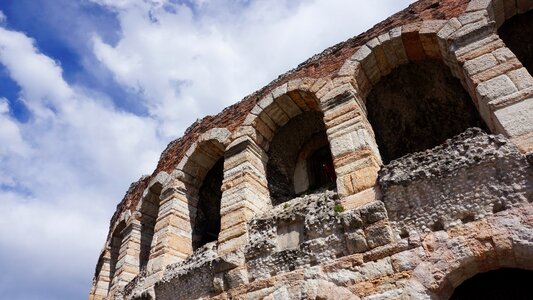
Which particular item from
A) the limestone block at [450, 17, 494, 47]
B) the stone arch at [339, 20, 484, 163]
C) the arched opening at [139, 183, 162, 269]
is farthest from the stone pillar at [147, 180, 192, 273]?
the limestone block at [450, 17, 494, 47]

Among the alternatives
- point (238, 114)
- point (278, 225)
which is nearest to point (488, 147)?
point (278, 225)

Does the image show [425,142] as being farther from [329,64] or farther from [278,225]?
[278,225]

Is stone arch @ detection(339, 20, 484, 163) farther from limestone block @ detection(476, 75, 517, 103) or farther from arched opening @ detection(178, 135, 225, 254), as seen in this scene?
arched opening @ detection(178, 135, 225, 254)

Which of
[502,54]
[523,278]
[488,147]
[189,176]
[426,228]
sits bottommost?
[523,278]

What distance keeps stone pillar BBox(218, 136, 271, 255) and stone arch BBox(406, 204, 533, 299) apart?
239 cm

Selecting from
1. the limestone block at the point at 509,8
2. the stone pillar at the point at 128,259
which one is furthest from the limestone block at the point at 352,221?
the stone pillar at the point at 128,259

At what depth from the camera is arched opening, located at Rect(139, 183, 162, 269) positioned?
311 inches

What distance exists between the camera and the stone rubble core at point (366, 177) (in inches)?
142

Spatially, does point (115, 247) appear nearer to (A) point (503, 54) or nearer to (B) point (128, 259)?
(B) point (128, 259)

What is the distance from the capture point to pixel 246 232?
5.20 m

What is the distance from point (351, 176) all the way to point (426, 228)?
1128mm

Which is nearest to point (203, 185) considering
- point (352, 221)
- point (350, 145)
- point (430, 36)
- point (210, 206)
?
point (210, 206)

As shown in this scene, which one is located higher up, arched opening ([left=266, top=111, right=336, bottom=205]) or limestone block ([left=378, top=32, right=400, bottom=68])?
limestone block ([left=378, top=32, right=400, bottom=68])

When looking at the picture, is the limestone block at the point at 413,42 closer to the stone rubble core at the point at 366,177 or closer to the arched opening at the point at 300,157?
the stone rubble core at the point at 366,177
